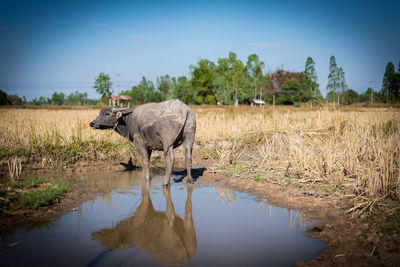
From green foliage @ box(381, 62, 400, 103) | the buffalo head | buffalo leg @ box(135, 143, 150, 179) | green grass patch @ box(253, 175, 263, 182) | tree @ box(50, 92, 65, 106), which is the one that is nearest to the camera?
green grass patch @ box(253, 175, 263, 182)

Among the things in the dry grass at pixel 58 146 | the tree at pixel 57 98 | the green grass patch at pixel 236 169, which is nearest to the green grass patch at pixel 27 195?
the dry grass at pixel 58 146

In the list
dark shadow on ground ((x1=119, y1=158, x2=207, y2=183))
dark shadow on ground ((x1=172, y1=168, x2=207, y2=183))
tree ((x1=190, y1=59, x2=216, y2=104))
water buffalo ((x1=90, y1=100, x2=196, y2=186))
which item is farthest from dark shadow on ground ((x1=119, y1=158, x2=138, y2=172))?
tree ((x1=190, y1=59, x2=216, y2=104))

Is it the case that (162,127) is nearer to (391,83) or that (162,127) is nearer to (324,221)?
(324,221)

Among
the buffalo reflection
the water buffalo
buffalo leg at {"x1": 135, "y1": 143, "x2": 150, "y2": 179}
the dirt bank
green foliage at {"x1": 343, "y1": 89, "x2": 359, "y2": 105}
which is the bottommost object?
the buffalo reflection

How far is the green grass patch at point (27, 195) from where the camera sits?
4.68 meters

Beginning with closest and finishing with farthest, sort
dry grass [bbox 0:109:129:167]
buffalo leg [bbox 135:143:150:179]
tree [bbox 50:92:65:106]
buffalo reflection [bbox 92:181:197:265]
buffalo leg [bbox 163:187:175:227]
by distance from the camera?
buffalo reflection [bbox 92:181:197:265]
buffalo leg [bbox 163:187:175:227]
buffalo leg [bbox 135:143:150:179]
dry grass [bbox 0:109:129:167]
tree [bbox 50:92:65:106]

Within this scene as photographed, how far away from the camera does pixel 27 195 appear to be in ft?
16.5

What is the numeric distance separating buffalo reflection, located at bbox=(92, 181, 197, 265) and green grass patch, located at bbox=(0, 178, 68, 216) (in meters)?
1.44

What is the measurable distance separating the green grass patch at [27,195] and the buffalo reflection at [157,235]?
1439 mm

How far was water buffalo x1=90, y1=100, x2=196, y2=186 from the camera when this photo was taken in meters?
6.08

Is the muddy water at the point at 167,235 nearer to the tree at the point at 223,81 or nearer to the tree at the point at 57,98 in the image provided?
the tree at the point at 223,81

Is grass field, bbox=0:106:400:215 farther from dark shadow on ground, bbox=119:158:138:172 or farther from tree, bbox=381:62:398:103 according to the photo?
tree, bbox=381:62:398:103

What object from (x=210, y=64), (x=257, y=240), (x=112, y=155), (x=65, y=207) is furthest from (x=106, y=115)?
(x=210, y=64)

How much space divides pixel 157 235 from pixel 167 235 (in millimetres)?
135
